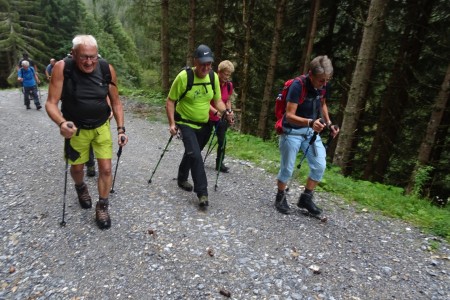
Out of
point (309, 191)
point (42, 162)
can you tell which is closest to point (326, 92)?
Answer: point (309, 191)

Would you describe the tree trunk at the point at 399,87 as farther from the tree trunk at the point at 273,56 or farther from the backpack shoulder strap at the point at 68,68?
the backpack shoulder strap at the point at 68,68

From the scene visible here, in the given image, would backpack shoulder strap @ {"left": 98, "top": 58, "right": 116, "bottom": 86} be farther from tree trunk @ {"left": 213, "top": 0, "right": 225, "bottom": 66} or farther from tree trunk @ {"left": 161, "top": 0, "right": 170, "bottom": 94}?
tree trunk @ {"left": 161, "top": 0, "right": 170, "bottom": 94}

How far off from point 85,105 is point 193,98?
1700mm

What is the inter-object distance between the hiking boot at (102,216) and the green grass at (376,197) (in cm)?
336

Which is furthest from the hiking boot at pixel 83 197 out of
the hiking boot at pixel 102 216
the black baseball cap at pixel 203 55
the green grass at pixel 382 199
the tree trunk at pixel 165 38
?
the tree trunk at pixel 165 38

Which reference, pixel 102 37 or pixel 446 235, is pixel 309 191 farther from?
pixel 102 37

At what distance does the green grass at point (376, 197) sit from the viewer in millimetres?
5668

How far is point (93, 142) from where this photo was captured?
448 centimetres

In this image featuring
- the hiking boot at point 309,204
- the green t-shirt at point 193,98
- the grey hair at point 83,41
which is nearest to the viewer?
the grey hair at point 83,41

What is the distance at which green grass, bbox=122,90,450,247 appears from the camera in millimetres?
5668

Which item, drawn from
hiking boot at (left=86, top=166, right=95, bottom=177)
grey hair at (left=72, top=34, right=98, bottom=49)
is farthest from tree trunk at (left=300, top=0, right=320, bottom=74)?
grey hair at (left=72, top=34, right=98, bottom=49)

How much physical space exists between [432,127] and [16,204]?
10.3 m

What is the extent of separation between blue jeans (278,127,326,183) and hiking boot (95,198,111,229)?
9.34 feet

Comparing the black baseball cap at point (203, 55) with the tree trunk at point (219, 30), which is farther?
the tree trunk at point (219, 30)
